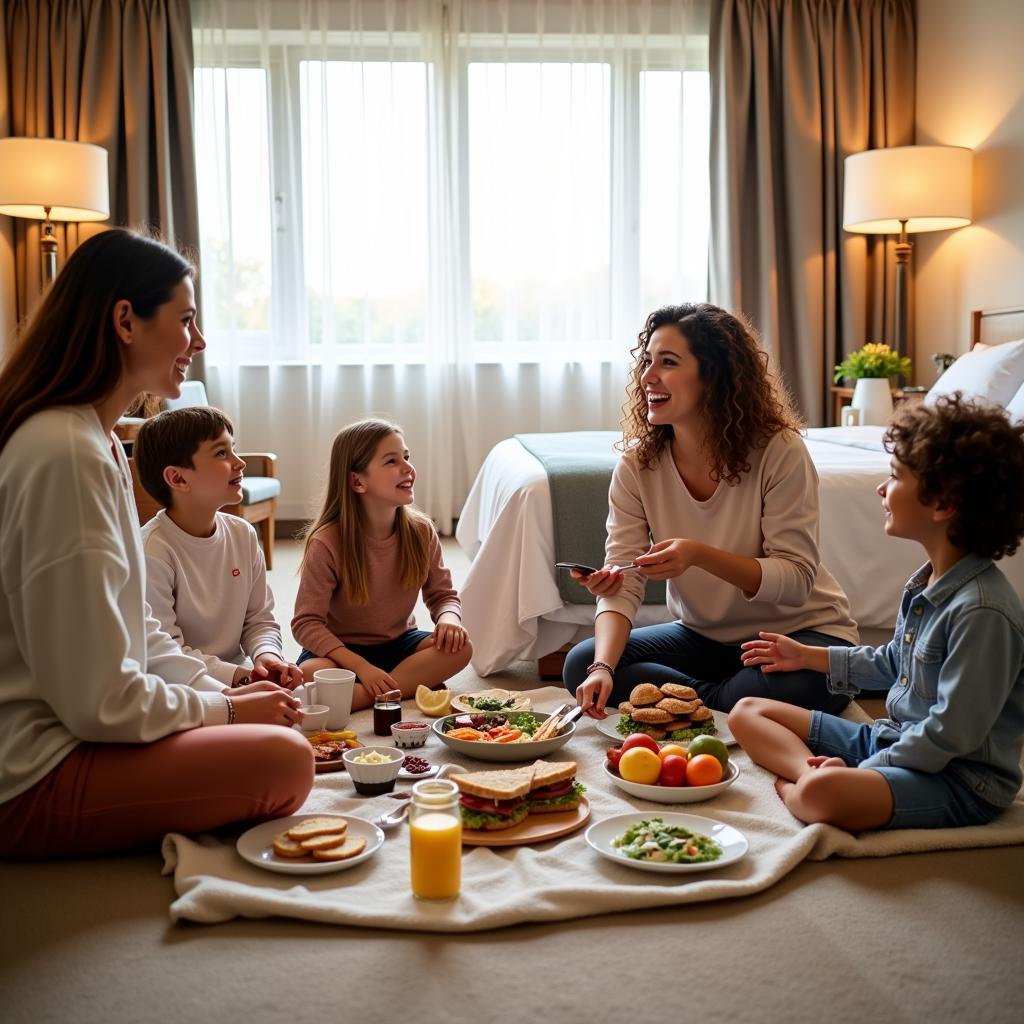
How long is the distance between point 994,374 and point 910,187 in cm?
149

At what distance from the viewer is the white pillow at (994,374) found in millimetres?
3834

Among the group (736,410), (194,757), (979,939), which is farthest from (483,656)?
(979,939)

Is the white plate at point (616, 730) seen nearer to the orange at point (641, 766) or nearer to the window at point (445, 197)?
the orange at point (641, 766)

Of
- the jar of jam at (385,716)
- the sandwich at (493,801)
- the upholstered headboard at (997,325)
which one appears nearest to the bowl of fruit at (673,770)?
the sandwich at (493,801)

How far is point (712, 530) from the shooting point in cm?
252

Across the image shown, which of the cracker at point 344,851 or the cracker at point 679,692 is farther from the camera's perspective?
the cracker at point 679,692

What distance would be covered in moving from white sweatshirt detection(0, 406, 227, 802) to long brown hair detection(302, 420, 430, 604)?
1.04 m

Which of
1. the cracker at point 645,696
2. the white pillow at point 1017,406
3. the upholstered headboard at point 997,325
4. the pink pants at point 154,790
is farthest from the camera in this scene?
the upholstered headboard at point 997,325

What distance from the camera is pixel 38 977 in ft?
4.82

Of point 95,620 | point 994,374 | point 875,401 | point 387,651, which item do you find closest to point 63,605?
point 95,620

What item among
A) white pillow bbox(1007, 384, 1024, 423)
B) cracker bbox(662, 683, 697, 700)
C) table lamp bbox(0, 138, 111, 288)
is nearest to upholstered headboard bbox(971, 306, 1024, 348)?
white pillow bbox(1007, 384, 1024, 423)

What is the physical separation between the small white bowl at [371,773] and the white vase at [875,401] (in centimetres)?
349

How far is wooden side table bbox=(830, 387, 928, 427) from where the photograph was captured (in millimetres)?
4991

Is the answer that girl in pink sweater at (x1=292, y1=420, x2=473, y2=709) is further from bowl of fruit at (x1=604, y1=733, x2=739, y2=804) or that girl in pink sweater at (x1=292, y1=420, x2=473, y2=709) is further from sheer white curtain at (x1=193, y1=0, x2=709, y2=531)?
sheer white curtain at (x1=193, y1=0, x2=709, y2=531)
